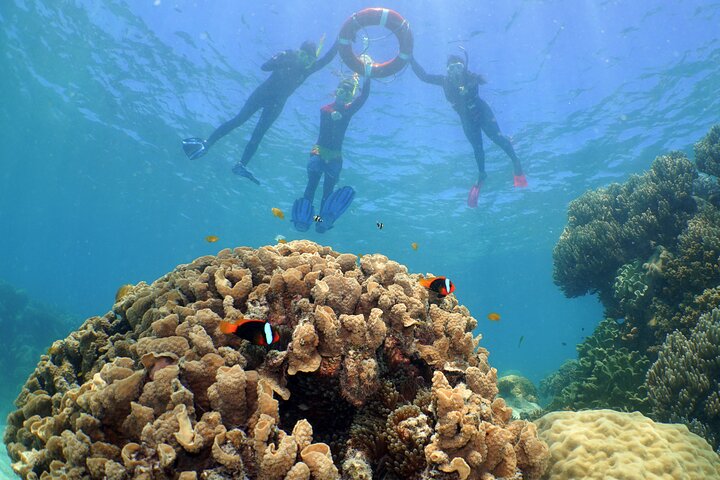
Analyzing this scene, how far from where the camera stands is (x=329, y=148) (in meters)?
15.6

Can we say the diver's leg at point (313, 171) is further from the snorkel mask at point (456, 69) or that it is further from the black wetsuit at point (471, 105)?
the snorkel mask at point (456, 69)

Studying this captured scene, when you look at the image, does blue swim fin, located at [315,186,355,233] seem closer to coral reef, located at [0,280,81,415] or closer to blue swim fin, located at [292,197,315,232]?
blue swim fin, located at [292,197,315,232]

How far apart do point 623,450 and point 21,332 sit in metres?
25.7

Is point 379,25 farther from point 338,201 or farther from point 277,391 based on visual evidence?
point 277,391

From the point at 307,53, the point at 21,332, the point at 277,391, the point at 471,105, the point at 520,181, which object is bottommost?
the point at 277,391

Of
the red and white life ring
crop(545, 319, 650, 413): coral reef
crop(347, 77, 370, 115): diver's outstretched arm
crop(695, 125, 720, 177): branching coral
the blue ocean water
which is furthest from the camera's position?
the blue ocean water

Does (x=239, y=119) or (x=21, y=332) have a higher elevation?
(x=239, y=119)

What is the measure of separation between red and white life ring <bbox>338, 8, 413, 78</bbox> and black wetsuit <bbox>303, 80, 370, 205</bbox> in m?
1.38

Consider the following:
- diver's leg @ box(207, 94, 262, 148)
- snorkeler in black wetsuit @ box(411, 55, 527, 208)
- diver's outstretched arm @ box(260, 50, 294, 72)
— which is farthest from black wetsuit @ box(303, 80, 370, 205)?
snorkeler in black wetsuit @ box(411, 55, 527, 208)

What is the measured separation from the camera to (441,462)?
2354 mm

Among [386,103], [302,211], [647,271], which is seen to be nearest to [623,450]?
[647,271]

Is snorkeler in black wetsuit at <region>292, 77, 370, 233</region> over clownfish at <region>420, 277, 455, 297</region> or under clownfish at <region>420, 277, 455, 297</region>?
over

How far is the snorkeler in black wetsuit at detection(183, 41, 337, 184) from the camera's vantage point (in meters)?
14.4


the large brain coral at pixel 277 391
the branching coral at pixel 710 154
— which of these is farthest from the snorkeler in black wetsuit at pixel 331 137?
the branching coral at pixel 710 154
